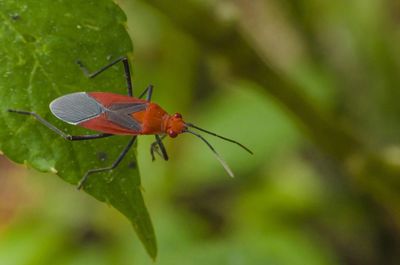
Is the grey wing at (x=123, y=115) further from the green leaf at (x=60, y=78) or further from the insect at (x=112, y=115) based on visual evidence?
the green leaf at (x=60, y=78)

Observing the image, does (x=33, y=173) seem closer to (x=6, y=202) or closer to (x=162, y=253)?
(x=6, y=202)

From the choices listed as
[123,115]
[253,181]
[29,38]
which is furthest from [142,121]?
[253,181]

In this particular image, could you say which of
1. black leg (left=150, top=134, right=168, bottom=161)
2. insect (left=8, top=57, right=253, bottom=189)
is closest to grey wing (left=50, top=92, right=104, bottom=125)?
insect (left=8, top=57, right=253, bottom=189)

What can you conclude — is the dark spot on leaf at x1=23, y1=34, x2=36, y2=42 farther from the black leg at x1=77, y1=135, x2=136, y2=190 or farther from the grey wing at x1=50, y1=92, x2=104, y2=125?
the black leg at x1=77, y1=135, x2=136, y2=190

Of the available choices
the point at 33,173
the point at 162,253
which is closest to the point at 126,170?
the point at 162,253

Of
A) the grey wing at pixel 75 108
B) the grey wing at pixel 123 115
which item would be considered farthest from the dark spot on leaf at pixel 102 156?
the grey wing at pixel 123 115

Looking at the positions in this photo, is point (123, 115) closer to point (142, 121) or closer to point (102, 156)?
point (142, 121)
